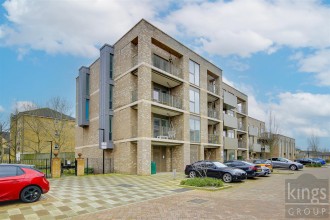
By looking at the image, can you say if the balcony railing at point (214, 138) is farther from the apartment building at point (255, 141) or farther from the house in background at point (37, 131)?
the house in background at point (37, 131)

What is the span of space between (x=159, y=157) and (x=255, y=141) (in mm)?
31821

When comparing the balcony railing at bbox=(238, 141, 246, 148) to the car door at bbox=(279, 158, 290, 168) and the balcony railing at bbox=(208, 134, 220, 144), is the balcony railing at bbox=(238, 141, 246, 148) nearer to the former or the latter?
the car door at bbox=(279, 158, 290, 168)

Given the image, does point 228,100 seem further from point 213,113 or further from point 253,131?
point 253,131

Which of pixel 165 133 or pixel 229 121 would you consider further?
pixel 229 121

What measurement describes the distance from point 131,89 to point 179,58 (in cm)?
667

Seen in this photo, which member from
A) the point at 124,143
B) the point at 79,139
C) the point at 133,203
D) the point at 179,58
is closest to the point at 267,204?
the point at 133,203

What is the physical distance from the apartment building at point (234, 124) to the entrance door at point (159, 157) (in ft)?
37.7

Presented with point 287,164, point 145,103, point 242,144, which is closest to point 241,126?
point 242,144

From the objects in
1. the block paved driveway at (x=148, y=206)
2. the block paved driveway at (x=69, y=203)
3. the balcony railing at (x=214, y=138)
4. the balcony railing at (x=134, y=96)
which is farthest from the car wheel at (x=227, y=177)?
the balcony railing at (x=214, y=138)

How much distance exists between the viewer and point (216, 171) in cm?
1714

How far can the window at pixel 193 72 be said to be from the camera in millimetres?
27438

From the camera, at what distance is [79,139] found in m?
31.4

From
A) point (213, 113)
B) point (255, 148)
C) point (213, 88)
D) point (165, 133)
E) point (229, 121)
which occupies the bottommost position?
point (255, 148)

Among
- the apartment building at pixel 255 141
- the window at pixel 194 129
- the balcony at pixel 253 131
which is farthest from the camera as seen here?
the balcony at pixel 253 131
